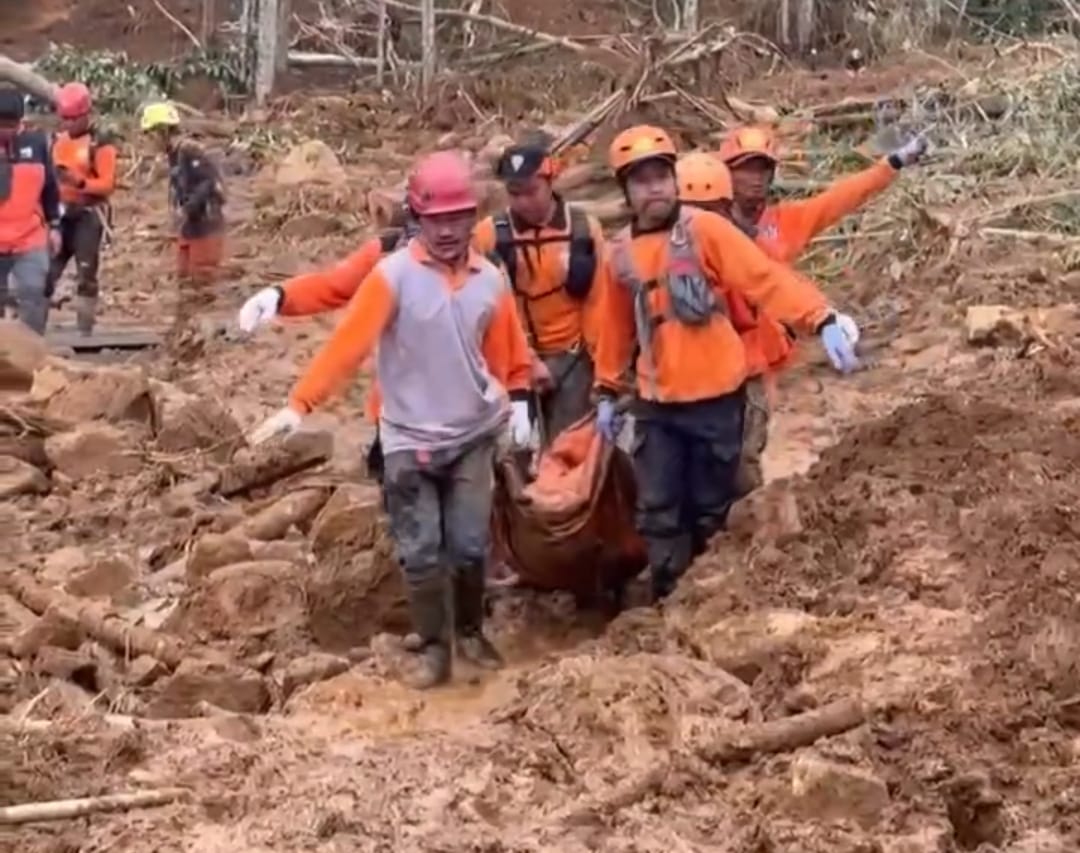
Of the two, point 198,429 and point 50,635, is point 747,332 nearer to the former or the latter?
point 50,635

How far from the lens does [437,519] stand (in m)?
6.76

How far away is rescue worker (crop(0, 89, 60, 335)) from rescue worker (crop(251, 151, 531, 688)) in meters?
5.49

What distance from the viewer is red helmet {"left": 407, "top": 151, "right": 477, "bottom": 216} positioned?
6434 millimetres

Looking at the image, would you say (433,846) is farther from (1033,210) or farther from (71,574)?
(1033,210)

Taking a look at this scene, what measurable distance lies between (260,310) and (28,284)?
18.4 feet

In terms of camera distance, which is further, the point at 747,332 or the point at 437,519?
the point at 747,332

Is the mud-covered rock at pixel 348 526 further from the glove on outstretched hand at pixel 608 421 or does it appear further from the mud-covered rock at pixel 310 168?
the mud-covered rock at pixel 310 168

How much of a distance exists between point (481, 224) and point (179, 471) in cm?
262

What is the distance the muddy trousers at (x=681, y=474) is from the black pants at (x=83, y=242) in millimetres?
6901

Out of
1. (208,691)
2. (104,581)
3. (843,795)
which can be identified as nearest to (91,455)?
(104,581)

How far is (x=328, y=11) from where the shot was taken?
88.0 feet

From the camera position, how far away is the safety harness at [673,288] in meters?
6.87

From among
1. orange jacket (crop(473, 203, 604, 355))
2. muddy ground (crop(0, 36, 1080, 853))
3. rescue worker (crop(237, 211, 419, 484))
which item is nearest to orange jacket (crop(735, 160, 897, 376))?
muddy ground (crop(0, 36, 1080, 853))

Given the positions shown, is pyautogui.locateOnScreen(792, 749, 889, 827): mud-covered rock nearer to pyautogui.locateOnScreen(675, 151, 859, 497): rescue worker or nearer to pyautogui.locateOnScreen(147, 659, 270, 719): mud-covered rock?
pyautogui.locateOnScreen(147, 659, 270, 719): mud-covered rock
